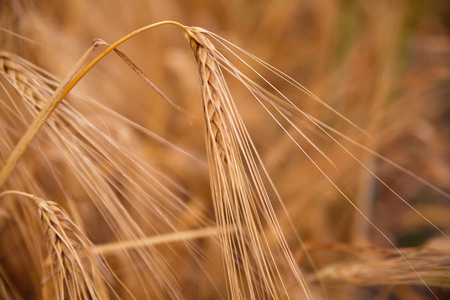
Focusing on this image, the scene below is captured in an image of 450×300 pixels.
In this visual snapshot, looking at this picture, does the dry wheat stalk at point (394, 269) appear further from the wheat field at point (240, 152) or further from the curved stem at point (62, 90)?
the curved stem at point (62, 90)

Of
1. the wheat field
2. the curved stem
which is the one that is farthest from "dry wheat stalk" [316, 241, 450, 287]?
the curved stem

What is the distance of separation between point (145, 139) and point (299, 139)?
366 millimetres

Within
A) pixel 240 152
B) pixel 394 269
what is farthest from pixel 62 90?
pixel 394 269

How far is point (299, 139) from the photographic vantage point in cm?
86

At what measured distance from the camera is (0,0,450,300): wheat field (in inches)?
18.4

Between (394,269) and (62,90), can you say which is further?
(394,269)

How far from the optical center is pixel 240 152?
54 centimetres

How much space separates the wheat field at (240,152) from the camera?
47cm

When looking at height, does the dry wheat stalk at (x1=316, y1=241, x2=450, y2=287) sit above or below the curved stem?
below

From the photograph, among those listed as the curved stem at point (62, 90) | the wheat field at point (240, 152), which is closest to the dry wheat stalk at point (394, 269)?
the wheat field at point (240, 152)

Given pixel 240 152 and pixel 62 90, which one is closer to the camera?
pixel 62 90

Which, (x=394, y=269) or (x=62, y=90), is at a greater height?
(x=62, y=90)

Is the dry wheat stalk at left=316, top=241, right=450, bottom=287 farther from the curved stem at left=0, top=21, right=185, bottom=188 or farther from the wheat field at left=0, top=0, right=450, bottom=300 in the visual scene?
the curved stem at left=0, top=21, right=185, bottom=188

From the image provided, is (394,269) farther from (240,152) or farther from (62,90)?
(62,90)
